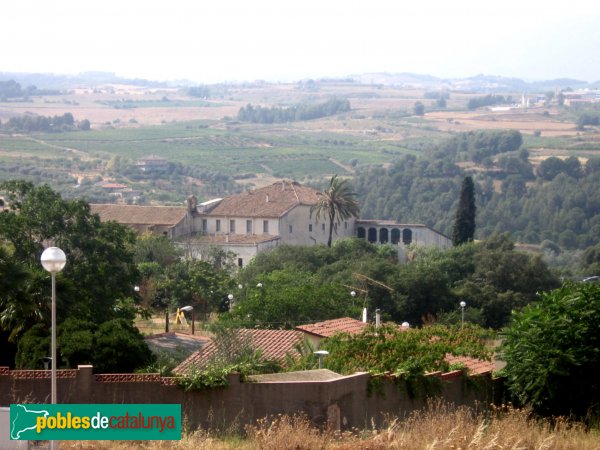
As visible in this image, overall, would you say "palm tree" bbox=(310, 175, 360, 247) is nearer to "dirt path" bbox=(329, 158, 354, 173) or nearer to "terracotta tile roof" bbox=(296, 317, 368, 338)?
"terracotta tile roof" bbox=(296, 317, 368, 338)

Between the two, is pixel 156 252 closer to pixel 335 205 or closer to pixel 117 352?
pixel 335 205

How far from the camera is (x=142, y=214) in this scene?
74.9 m

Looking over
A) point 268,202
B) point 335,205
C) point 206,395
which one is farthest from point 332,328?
point 268,202

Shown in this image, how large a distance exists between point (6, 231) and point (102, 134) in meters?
164

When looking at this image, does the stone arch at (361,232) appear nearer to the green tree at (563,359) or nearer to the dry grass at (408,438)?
the green tree at (563,359)

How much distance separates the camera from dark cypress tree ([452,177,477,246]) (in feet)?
236

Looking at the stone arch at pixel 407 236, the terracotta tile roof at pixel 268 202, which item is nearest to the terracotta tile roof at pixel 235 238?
the terracotta tile roof at pixel 268 202

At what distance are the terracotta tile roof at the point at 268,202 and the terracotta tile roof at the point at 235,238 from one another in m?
1.76

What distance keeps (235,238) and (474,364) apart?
168 ft

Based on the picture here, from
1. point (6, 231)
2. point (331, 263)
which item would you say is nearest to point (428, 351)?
point (6, 231)

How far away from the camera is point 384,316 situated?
45.8 meters

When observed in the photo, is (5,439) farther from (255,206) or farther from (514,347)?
(255,206)

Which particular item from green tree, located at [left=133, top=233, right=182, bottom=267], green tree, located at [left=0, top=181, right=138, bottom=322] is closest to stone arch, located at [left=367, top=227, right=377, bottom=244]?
green tree, located at [left=133, top=233, right=182, bottom=267]

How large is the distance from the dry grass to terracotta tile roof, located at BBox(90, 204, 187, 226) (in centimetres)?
5720
